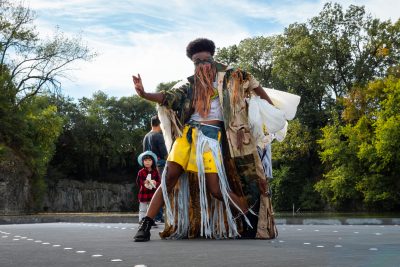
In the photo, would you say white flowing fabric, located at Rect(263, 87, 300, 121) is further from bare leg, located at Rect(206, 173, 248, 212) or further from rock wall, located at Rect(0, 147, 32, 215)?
rock wall, located at Rect(0, 147, 32, 215)

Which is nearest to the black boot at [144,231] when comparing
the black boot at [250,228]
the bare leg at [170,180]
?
the bare leg at [170,180]

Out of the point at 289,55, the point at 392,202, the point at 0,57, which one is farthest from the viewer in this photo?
the point at 289,55

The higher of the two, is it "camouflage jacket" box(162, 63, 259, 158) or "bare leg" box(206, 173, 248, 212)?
"camouflage jacket" box(162, 63, 259, 158)

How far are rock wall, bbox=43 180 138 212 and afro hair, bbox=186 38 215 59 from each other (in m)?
38.0

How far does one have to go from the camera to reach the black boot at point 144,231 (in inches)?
223

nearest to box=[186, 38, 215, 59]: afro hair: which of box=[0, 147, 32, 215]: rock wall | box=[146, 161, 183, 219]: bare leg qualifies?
box=[146, 161, 183, 219]: bare leg

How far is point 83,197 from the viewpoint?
44.6 meters

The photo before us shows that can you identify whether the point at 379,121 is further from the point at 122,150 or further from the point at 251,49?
the point at 122,150

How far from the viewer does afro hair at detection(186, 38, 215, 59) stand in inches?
256

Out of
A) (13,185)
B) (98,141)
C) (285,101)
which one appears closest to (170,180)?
(285,101)

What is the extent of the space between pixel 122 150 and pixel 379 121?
2538 cm

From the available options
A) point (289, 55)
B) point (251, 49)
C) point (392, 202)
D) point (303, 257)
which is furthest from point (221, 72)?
point (251, 49)

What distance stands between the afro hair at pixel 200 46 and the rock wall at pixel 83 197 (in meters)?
38.0

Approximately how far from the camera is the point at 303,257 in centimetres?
380
